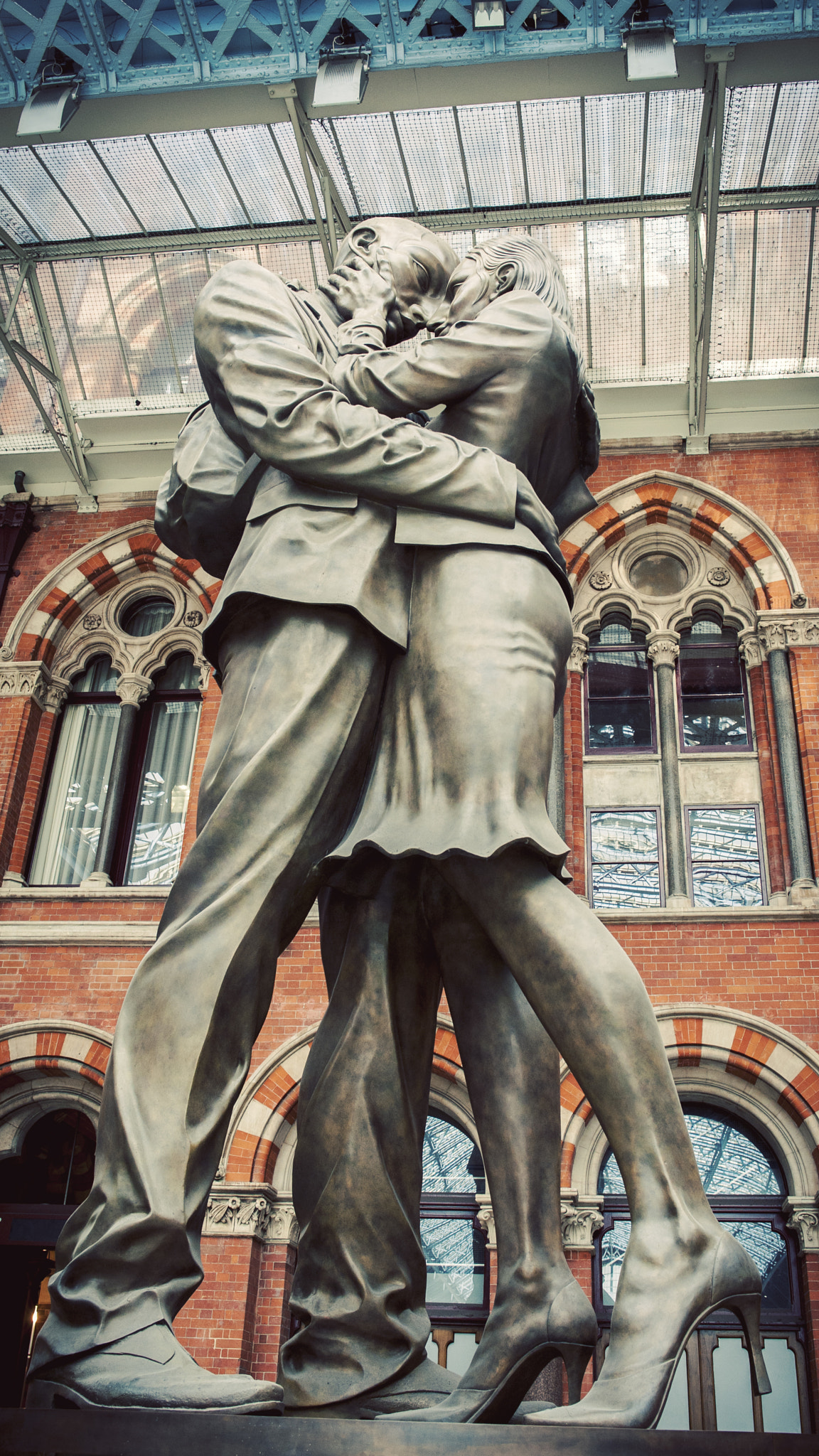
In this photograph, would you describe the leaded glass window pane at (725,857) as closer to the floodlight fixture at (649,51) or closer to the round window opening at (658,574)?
the round window opening at (658,574)

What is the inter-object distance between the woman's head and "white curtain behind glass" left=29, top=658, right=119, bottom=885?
910 cm

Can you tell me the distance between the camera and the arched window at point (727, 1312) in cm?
786

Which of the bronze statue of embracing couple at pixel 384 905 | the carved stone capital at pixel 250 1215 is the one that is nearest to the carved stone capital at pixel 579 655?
the carved stone capital at pixel 250 1215

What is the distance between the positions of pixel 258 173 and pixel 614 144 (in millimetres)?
2812

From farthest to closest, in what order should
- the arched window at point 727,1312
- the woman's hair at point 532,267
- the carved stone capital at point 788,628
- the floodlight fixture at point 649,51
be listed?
1. the carved stone capital at point 788,628
2. the floodlight fixture at point 649,51
3. the arched window at point 727,1312
4. the woman's hair at point 532,267

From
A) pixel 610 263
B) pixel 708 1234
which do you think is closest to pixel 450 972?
pixel 708 1234

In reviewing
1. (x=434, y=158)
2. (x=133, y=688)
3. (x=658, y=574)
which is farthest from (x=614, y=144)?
(x=133, y=688)

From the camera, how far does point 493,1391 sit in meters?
1.54

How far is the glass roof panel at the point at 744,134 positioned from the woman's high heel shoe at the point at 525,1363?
9402 millimetres

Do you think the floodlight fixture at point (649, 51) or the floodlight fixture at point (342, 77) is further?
the floodlight fixture at point (342, 77)

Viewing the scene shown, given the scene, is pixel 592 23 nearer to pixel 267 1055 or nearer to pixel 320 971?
pixel 320 971

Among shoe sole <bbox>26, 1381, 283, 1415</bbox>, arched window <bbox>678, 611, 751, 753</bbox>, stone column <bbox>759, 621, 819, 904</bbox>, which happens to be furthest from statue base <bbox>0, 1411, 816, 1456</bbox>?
arched window <bbox>678, 611, 751, 753</bbox>

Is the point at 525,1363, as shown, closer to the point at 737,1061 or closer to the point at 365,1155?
the point at 365,1155

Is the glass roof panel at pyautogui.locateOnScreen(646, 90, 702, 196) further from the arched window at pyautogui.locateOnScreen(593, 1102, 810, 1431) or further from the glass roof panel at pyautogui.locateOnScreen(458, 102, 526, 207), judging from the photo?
the arched window at pyautogui.locateOnScreen(593, 1102, 810, 1431)
